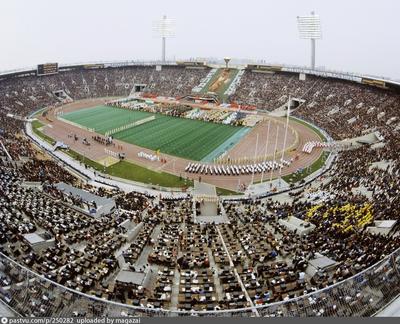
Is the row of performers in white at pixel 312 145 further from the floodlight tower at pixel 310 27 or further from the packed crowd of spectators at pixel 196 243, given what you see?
the floodlight tower at pixel 310 27

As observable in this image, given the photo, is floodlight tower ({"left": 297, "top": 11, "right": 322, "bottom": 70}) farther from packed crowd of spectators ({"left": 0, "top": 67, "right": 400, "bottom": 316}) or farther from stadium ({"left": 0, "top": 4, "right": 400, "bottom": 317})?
packed crowd of spectators ({"left": 0, "top": 67, "right": 400, "bottom": 316})

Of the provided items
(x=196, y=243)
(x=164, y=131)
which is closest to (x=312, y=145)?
(x=164, y=131)

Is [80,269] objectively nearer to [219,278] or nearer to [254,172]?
[219,278]

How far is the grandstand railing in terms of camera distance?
21.6m

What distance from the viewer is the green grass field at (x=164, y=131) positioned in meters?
66.7

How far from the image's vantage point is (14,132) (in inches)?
2781

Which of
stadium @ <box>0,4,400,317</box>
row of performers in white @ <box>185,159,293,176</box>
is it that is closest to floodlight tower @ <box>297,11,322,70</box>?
stadium @ <box>0,4,400,317</box>

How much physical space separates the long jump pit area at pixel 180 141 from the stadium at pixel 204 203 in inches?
15.2

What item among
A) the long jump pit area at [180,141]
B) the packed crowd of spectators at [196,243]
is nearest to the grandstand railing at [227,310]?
the packed crowd of spectators at [196,243]

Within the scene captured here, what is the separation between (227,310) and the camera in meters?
21.6

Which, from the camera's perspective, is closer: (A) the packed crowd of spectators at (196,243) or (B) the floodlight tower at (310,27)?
(A) the packed crowd of spectators at (196,243)

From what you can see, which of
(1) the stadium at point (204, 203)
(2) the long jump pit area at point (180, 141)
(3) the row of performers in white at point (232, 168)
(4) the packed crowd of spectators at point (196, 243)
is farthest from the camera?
(2) the long jump pit area at point (180, 141)

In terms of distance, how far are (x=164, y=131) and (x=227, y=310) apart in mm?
56943

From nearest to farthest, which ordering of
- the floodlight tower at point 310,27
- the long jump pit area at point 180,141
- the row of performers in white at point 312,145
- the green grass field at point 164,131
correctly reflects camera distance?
1. the long jump pit area at point 180,141
2. the row of performers in white at point 312,145
3. the green grass field at point 164,131
4. the floodlight tower at point 310,27
